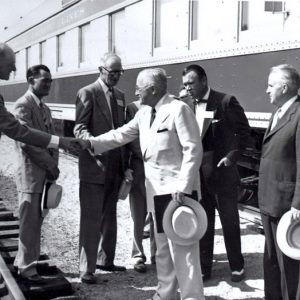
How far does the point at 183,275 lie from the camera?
12.0 feet

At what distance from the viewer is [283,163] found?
11.3ft

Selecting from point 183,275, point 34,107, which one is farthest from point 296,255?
point 34,107

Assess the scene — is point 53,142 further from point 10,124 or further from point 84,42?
point 84,42

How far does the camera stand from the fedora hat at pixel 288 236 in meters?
3.33

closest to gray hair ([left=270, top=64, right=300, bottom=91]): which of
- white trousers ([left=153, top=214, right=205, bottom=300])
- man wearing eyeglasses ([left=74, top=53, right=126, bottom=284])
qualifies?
white trousers ([left=153, top=214, right=205, bottom=300])

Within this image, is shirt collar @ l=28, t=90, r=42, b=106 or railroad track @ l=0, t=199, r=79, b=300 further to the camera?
shirt collar @ l=28, t=90, r=42, b=106

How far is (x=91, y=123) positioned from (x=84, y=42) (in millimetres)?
5758

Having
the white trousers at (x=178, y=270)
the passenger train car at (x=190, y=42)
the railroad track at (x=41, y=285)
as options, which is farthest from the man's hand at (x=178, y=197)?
the passenger train car at (x=190, y=42)

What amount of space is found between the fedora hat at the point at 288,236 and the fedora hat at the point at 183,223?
22.4 inches

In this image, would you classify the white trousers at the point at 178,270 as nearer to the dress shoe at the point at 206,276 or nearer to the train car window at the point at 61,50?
the dress shoe at the point at 206,276

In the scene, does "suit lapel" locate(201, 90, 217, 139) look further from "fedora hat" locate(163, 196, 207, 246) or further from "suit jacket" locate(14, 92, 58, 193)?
"suit jacket" locate(14, 92, 58, 193)

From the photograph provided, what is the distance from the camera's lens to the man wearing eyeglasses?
14.4 feet

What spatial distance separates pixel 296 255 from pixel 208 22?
3302mm

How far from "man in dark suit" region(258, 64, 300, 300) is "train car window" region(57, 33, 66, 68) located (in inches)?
326
